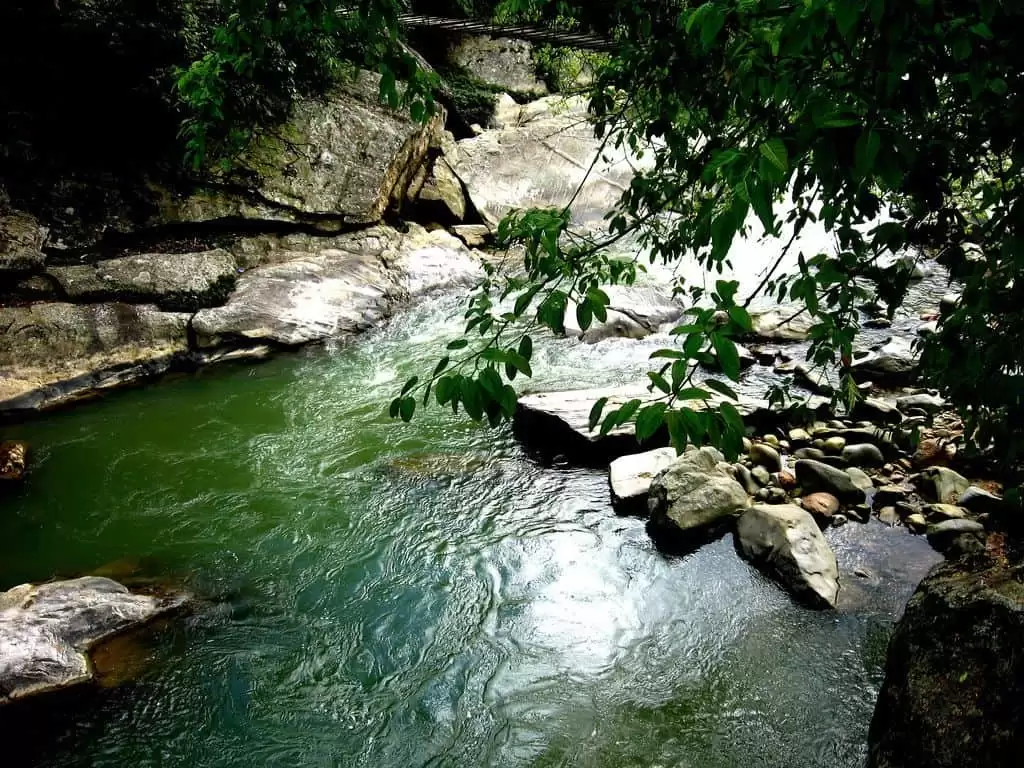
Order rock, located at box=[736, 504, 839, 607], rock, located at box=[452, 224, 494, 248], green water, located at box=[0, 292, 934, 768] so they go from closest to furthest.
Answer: green water, located at box=[0, 292, 934, 768]
rock, located at box=[736, 504, 839, 607]
rock, located at box=[452, 224, 494, 248]

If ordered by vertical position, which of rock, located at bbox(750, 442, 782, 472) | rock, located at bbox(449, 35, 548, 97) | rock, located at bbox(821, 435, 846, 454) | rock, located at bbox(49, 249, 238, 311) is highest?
rock, located at bbox(449, 35, 548, 97)

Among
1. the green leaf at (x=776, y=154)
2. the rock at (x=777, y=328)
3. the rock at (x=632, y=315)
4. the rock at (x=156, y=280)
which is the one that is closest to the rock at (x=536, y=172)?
the rock at (x=632, y=315)

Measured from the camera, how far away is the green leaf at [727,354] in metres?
1.12

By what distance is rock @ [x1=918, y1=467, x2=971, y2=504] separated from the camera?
13.5 ft

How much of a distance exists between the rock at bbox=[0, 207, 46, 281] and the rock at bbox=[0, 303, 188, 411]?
64 cm

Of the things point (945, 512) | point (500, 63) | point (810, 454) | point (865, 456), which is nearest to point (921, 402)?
point (865, 456)

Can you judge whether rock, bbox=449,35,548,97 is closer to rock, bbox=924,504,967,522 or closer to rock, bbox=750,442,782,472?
rock, bbox=750,442,782,472

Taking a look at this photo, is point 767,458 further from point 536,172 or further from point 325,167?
point 536,172

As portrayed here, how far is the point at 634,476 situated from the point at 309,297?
17.5 ft

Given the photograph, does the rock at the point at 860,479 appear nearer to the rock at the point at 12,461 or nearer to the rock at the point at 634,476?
the rock at the point at 634,476

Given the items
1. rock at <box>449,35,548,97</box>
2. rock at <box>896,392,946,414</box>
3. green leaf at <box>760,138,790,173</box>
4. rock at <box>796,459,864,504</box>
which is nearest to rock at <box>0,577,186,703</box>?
green leaf at <box>760,138,790,173</box>

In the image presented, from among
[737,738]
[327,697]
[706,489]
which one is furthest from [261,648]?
[706,489]

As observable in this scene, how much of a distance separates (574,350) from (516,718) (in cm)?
487

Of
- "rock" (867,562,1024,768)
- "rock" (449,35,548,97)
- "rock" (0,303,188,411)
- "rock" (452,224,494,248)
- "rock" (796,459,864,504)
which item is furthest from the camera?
"rock" (449,35,548,97)
